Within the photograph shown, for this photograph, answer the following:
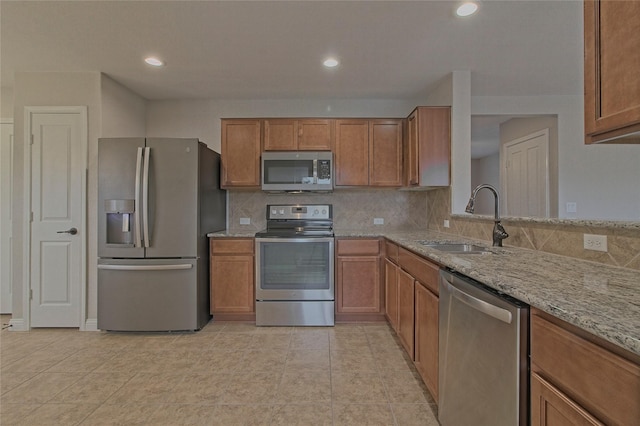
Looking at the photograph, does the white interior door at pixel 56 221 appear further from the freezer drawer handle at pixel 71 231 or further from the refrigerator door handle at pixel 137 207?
the refrigerator door handle at pixel 137 207

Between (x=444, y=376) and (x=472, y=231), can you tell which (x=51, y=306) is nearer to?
(x=444, y=376)

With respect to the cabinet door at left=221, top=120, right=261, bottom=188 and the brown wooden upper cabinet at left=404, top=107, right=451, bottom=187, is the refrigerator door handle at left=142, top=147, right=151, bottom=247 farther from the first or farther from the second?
the brown wooden upper cabinet at left=404, top=107, right=451, bottom=187

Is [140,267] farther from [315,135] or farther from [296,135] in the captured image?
[315,135]

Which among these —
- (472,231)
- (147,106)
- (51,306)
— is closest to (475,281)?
(472,231)

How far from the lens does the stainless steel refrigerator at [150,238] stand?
2.82 m

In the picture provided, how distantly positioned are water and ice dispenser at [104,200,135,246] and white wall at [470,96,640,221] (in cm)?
394

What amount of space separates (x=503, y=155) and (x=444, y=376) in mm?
4429

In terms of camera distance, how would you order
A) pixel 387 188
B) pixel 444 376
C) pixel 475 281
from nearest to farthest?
pixel 475 281, pixel 444 376, pixel 387 188

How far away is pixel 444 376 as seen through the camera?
5.00ft

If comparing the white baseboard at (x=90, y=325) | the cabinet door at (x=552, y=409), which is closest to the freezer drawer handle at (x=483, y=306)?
the cabinet door at (x=552, y=409)

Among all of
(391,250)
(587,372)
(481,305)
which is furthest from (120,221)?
(587,372)

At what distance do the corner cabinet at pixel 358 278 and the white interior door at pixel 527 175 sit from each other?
258 cm

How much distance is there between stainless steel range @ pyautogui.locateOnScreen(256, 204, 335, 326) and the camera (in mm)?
3033

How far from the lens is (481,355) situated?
46.5 inches
